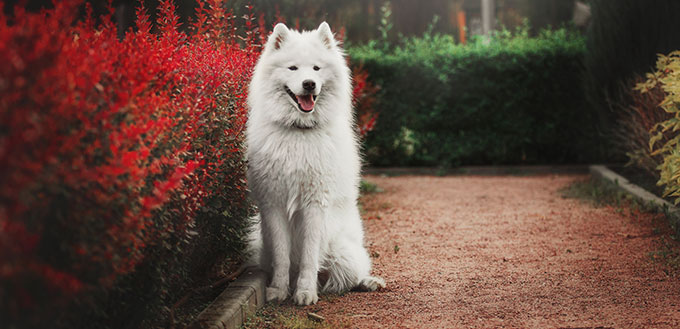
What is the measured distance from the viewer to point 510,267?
5.65 meters

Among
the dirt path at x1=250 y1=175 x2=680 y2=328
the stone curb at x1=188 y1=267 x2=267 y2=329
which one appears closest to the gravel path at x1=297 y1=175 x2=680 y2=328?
the dirt path at x1=250 y1=175 x2=680 y2=328

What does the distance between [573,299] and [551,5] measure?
1912 centimetres

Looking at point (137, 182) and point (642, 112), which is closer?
point (137, 182)

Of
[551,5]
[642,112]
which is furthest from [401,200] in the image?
[551,5]

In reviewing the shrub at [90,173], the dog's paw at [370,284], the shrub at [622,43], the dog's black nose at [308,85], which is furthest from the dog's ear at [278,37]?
the shrub at [622,43]

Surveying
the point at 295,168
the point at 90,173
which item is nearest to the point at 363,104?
the point at 295,168

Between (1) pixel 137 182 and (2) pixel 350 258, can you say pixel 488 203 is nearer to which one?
(2) pixel 350 258

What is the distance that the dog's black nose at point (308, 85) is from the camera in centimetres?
452

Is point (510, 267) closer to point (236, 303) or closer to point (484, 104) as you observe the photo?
point (236, 303)

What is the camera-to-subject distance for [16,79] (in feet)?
7.05

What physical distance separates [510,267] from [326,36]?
2.49m

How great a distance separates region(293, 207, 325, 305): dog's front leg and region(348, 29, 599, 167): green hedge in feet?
25.9

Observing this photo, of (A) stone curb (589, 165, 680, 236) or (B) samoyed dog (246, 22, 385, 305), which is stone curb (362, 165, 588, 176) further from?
(B) samoyed dog (246, 22, 385, 305)

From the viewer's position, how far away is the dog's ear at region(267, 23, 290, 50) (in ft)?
15.2
